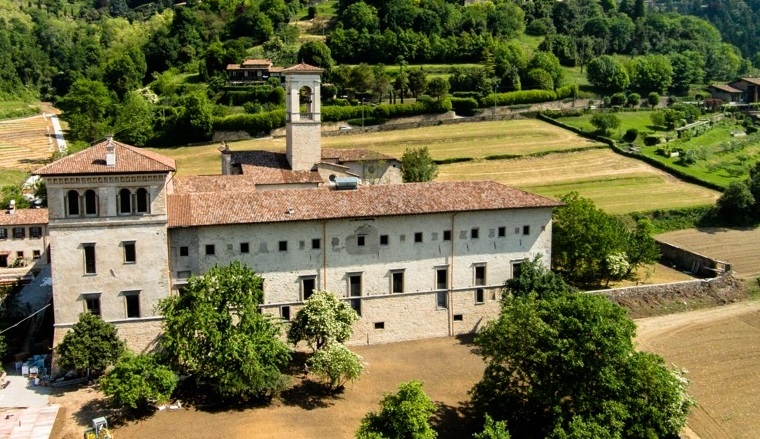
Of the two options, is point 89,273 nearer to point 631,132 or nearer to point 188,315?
point 188,315

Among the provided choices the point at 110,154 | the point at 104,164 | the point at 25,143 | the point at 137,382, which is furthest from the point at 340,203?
the point at 25,143

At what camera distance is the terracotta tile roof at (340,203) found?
124ft

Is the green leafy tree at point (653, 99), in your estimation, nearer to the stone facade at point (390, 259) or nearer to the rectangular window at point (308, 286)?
the stone facade at point (390, 259)

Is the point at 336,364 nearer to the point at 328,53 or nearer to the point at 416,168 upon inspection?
the point at 416,168

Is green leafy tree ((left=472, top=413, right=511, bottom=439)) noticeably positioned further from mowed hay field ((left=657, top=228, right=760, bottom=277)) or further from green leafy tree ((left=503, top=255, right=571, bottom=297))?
mowed hay field ((left=657, top=228, right=760, bottom=277))

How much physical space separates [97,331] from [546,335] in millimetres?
20369

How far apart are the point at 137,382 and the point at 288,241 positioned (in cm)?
1070

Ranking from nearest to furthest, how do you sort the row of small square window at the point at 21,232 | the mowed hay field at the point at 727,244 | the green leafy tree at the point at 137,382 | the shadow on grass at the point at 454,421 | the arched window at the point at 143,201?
the green leafy tree at the point at 137,382 → the shadow on grass at the point at 454,421 → the arched window at the point at 143,201 → the row of small square window at the point at 21,232 → the mowed hay field at the point at 727,244

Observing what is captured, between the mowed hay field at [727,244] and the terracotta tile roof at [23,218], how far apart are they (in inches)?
1894

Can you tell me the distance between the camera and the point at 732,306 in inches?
1976

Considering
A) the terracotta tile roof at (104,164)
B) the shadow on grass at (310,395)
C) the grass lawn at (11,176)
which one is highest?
the terracotta tile roof at (104,164)

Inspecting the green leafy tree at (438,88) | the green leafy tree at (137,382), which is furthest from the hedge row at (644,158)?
the green leafy tree at (137,382)

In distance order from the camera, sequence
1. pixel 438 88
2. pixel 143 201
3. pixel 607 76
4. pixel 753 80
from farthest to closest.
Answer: pixel 753 80, pixel 607 76, pixel 438 88, pixel 143 201

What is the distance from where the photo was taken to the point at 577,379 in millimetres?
30594
